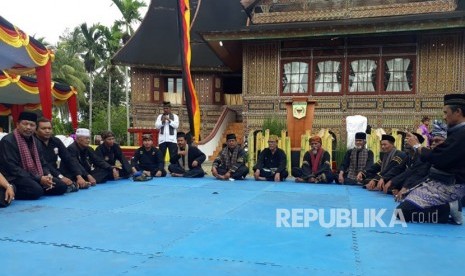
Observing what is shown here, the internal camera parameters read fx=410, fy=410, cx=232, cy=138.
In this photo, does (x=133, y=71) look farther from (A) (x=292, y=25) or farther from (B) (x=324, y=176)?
(B) (x=324, y=176)

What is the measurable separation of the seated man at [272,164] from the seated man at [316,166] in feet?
1.31

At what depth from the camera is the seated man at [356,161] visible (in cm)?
837

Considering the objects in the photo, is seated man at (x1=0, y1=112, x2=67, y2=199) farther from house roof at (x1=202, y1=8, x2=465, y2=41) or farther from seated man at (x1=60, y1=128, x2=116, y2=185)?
house roof at (x1=202, y1=8, x2=465, y2=41)

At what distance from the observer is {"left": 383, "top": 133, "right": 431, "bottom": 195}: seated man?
5.96 metres

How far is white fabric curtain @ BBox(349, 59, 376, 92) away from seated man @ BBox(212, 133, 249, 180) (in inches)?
271

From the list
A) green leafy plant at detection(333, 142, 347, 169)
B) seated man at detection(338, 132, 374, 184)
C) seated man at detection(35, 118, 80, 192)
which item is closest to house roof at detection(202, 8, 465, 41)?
green leafy plant at detection(333, 142, 347, 169)

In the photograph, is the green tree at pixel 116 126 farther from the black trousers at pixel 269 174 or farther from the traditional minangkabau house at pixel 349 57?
the black trousers at pixel 269 174

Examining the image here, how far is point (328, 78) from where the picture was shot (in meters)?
14.8

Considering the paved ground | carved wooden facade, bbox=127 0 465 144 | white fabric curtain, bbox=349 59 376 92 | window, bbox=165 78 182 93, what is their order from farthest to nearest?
1. window, bbox=165 78 182 93
2. white fabric curtain, bbox=349 59 376 92
3. carved wooden facade, bbox=127 0 465 144
4. the paved ground

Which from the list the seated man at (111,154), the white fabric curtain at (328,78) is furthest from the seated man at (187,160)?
the white fabric curtain at (328,78)

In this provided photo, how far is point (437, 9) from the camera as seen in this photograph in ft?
45.4

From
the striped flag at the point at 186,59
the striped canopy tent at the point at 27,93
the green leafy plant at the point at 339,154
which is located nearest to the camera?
the green leafy plant at the point at 339,154

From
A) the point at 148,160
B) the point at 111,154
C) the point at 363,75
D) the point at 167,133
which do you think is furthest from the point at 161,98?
the point at 111,154

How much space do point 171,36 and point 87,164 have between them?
12.0 m
